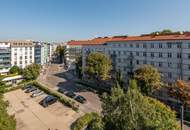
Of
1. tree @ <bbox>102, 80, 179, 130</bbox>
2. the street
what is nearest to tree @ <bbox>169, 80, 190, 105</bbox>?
the street

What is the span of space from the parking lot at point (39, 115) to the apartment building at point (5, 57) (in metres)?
31.0

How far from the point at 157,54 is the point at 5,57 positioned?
64.9 m

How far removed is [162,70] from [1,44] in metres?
68.1

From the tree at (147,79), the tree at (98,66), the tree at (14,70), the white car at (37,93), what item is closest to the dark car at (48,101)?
the white car at (37,93)

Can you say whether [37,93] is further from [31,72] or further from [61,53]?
[61,53]

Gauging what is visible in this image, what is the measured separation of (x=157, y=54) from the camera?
1939 inches

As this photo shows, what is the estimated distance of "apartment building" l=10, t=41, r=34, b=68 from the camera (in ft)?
290

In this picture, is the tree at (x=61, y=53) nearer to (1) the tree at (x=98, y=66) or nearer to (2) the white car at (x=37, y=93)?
(2) the white car at (x=37, y=93)

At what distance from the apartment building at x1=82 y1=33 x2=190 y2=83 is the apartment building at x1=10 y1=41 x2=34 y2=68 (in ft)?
154

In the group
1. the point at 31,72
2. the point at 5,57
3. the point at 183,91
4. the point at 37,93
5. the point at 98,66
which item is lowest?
the point at 37,93

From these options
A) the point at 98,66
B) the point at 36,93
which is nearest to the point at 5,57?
the point at 36,93

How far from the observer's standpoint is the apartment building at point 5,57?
8169cm

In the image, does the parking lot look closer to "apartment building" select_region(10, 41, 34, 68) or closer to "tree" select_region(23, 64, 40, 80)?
"tree" select_region(23, 64, 40, 80)

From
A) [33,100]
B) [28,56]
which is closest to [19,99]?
[33,100]
